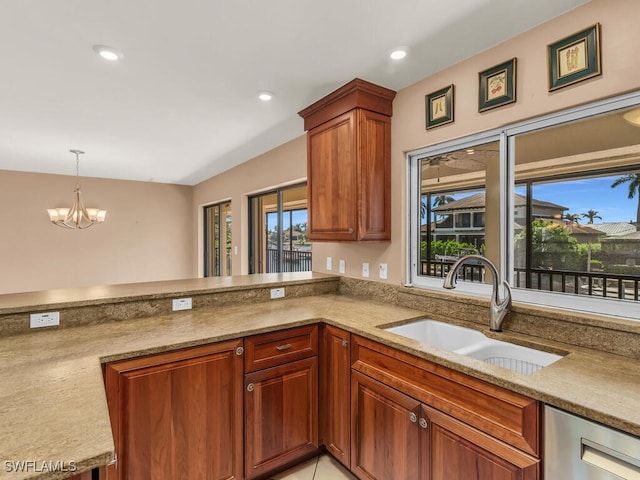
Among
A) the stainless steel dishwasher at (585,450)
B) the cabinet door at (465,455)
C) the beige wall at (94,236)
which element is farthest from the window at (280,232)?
the stainless steel dishwasher at (585,450)

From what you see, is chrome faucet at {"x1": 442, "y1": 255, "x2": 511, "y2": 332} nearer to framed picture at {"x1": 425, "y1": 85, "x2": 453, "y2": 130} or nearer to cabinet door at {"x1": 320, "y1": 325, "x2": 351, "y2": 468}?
cabinet door at {"x1": 320, "y1": 325, "x2": 351, "y2": 468}

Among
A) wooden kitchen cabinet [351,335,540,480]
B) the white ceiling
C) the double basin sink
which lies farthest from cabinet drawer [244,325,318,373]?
the white ceiling

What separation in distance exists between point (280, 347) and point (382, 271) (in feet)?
3.39

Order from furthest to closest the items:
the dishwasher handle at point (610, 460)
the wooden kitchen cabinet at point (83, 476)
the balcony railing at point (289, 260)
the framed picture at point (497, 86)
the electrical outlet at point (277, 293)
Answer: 1. the balcony railing at point (289, 260)
2. the electrical outlet at point (277, 293)
3. the framed picture at point (497, 86)
4. the dishwasher handle at point (610, 460)
5. the wooden kitchen cabinet at point (83, 476)

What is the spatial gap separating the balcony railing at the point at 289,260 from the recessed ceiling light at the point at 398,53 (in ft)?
7.77

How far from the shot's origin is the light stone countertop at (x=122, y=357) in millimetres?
868

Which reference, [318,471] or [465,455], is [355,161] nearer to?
[465,455]

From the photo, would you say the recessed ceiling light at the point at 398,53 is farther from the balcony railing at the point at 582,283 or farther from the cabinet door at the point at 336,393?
the cabinet door at the point at 336,393

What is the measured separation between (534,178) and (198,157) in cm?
385

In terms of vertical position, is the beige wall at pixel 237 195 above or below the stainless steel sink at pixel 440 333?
above

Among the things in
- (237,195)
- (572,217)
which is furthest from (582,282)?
(237,195)

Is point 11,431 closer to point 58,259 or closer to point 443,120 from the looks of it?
point 443,120

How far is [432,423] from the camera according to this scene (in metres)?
1.47

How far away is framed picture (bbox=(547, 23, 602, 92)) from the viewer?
1.54 meters
